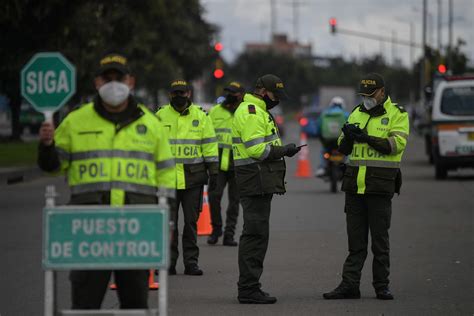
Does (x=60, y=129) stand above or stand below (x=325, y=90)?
below

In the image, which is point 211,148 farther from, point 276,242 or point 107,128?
point 107,128

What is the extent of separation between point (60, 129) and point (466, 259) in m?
7.09

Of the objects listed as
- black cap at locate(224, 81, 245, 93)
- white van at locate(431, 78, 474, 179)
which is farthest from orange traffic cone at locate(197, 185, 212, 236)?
white van at locate(431, 78, 474, 179)

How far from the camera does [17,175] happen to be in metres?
29.8

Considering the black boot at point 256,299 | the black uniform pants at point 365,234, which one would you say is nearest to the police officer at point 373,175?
the black uniform pants at point 365,234

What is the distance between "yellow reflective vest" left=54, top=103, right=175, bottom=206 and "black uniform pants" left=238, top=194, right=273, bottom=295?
3272 millimetres

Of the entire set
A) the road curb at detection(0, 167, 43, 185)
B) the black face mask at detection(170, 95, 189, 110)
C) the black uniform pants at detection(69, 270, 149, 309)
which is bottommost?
the black uniform pants at detection(69, 270, 149, 309)

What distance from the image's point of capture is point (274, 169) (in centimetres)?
1058

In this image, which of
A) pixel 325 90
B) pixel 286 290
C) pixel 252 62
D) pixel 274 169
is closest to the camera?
pixel 274 169

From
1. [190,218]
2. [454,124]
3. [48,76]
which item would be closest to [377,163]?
Answer: [190,218]

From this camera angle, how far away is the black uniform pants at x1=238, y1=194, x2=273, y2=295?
10.5 meters

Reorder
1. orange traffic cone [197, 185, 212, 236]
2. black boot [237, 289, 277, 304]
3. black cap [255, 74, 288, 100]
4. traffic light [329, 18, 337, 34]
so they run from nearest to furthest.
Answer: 1. black boot [237, 289, 277, 304]
2. black cap [255, 74, 288, 100]
3. orange traffic cone [197, 185, 212, 236]
4. traffic light [329, 18, 337, 34]

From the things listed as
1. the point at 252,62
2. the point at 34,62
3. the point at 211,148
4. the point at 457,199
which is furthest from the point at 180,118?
the point at 252,62

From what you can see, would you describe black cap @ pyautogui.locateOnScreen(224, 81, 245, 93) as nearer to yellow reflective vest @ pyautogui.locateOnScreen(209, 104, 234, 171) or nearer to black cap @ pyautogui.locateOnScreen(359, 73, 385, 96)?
yellow reflective vest @ pyautogui.locateOnScreen(209, 104, 234, 171)
